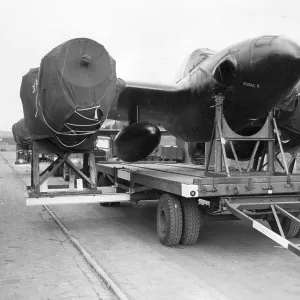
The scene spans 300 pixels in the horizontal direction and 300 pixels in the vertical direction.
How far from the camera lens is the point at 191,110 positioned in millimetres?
8367

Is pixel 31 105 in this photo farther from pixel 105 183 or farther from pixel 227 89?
pixel 105 183

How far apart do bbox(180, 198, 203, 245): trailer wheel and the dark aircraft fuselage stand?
1798 millimetres

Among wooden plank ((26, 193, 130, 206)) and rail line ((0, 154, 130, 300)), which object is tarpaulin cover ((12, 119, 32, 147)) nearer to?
rail line ((0, 154, 130, 300))

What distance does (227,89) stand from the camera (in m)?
6.75

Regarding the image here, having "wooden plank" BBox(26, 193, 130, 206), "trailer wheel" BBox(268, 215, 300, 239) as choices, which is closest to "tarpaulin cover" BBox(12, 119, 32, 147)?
"wooden plank" BBox(26, 193, 130, 206)

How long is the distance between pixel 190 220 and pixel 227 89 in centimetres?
228

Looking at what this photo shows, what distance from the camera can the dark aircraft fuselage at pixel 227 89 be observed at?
5.83m

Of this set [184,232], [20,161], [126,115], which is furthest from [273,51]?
[20,161]

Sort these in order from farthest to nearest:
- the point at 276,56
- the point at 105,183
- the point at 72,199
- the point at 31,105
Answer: the point at 105,183 → the point at 31,105 → the point at 72,199 → the point at 276,56

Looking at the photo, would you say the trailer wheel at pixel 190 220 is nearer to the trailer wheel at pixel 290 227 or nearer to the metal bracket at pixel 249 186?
the metal bracket at pixel 249 186

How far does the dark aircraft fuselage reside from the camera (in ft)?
19.1

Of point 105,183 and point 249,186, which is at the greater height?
point 249,186

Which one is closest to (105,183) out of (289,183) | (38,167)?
(38,167)

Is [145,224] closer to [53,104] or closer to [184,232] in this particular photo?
[184,232]
